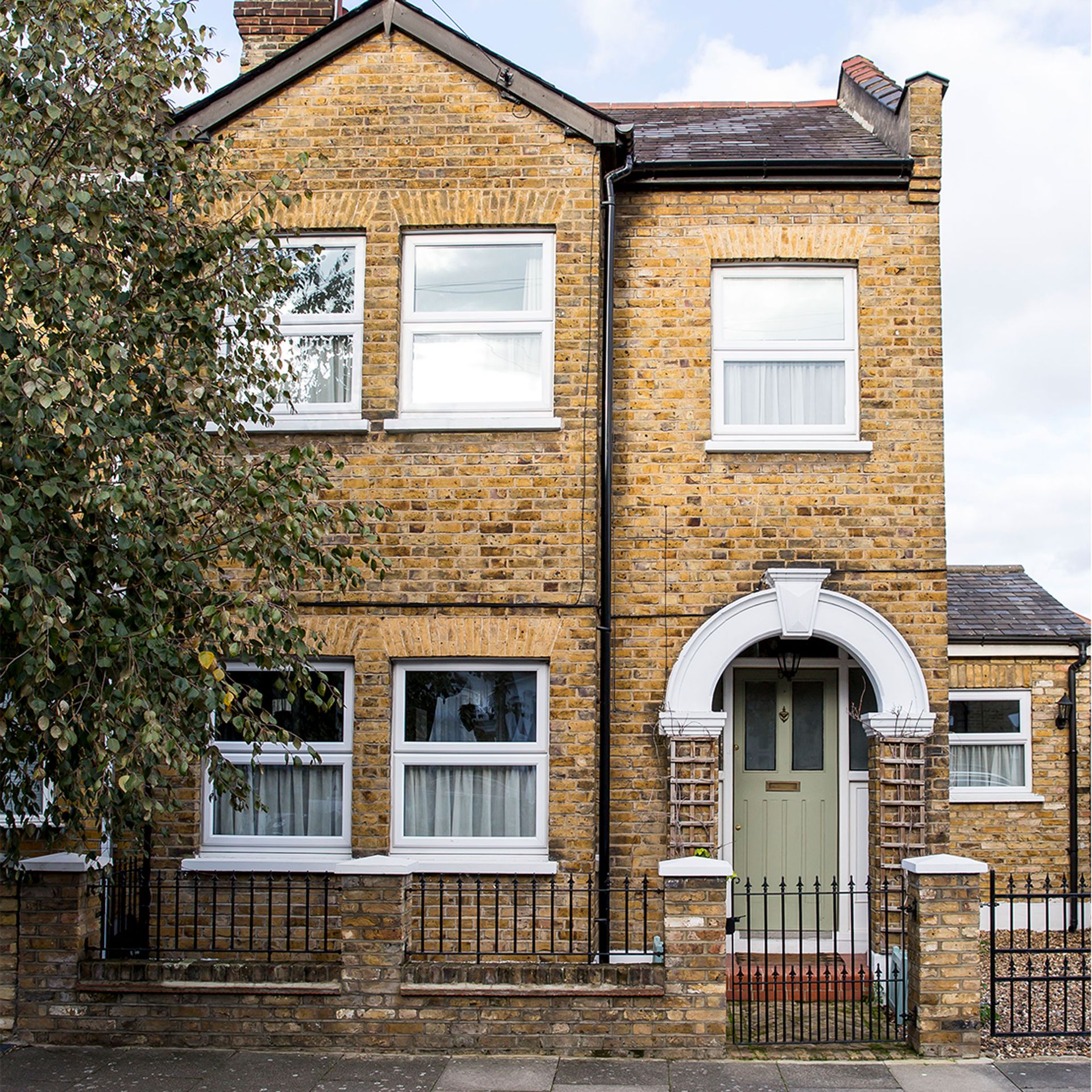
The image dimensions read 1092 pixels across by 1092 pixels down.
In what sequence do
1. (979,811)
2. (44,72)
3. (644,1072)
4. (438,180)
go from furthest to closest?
(979,811) → (438,180) → (644,1072) → (44,72)

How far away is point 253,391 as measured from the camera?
9.45 meters

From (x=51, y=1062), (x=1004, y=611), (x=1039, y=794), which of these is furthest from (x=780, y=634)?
(x=1004, y=611)

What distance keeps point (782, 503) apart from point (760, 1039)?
155 inches

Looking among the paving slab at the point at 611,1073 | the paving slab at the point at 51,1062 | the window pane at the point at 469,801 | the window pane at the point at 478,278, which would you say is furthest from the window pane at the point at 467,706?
the paving slab at the point at 51,1062

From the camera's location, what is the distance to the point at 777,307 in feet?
31.8

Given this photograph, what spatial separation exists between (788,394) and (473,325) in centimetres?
Answer: 262

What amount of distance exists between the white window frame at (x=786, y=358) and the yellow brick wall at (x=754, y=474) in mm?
95

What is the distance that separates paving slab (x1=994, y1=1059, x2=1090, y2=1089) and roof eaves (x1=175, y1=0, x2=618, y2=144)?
23.6 feet

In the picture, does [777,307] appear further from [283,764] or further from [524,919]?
[283,764]

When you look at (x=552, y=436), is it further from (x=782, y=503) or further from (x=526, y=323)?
(x=782, y=503)

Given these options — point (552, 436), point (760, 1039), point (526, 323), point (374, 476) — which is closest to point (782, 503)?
point (552, 436)

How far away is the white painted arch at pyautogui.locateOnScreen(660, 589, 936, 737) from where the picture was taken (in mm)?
9078

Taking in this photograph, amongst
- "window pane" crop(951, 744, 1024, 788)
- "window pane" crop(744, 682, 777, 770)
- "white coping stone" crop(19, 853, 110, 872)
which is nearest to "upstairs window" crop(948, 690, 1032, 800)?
"window pane" crop(951, 744, 1024, 788)

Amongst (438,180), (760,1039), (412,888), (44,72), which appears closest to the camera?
(44,72)
